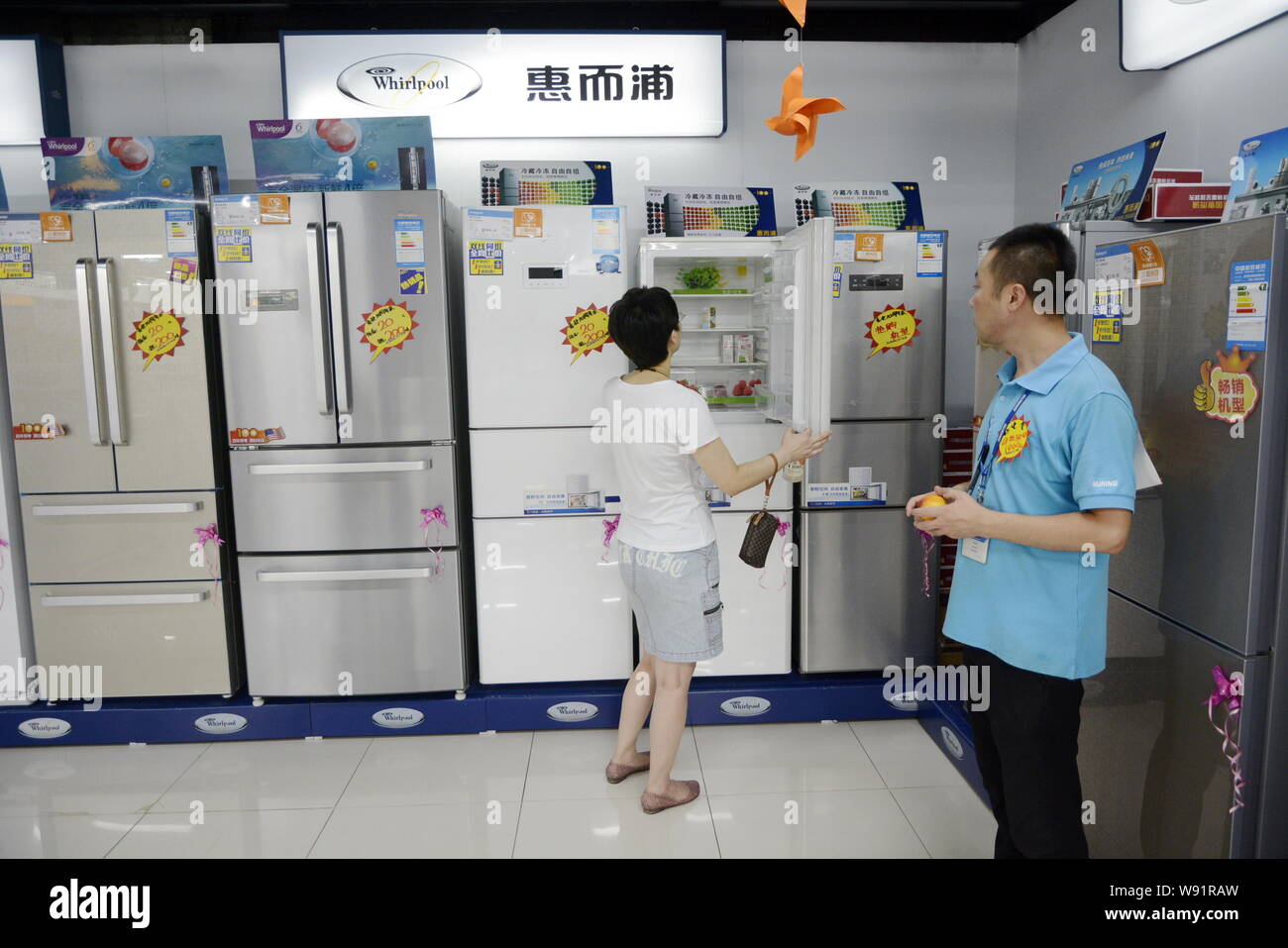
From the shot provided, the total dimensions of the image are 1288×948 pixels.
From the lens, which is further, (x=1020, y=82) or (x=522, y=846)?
(x=1020, y=82)

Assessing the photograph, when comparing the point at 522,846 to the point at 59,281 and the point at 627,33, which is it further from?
the point at 627,33

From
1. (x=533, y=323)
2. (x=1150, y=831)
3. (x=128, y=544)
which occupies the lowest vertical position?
(x=1150, y=831)

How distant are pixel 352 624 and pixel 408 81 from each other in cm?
266

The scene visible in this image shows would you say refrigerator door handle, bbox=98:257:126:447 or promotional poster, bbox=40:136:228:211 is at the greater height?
promotional poster, bbox=40:136:228:211

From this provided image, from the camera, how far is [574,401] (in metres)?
3.51

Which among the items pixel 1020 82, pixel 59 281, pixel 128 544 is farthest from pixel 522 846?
pixel 1020 82

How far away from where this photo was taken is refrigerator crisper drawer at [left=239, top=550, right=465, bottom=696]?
3.52 metres

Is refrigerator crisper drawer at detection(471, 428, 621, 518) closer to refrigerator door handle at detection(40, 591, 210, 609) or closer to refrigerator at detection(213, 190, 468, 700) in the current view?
refrigerator at detection(213, 190, 468, 700)

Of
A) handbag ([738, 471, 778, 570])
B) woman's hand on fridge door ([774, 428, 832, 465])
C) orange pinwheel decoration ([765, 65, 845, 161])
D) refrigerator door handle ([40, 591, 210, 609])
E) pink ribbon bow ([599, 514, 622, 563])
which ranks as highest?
orange pinwheel decoration ([765, 65, 845, 161])

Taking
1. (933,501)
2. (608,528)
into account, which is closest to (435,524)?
(608,528)

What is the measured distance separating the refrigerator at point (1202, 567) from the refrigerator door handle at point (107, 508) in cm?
343

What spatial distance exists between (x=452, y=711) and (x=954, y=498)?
2.49 m

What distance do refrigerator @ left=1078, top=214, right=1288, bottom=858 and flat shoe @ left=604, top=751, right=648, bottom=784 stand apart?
1.56 metres

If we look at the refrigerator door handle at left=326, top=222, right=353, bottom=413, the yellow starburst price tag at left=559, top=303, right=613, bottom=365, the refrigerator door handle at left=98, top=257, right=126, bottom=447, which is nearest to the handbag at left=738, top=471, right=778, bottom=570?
the yellow starburst price tag at left=559, top=303, right=613, bottom=365
